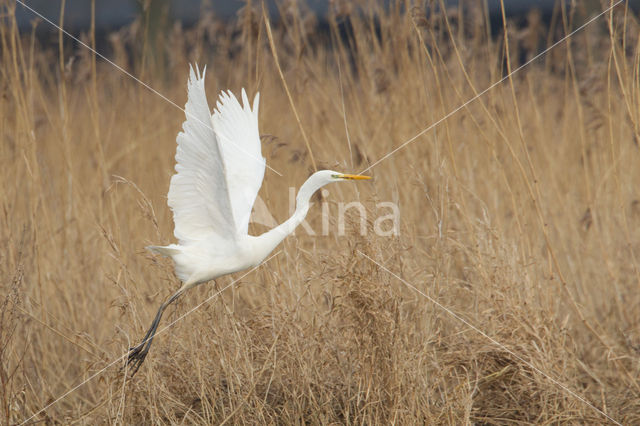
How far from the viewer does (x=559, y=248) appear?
2.68 m

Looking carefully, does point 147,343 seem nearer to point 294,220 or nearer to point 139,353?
point 139,353

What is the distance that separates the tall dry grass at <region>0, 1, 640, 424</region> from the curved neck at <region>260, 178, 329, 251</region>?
175mm

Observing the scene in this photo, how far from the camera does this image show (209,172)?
135 centimetres

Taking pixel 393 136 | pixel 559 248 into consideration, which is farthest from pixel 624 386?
pixel 393 136

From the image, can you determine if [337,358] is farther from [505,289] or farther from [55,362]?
[55,362]

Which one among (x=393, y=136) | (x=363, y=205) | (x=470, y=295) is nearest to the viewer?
(x=363, y=205)

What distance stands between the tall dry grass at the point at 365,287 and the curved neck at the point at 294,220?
0.17 metres

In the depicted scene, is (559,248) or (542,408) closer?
(542,408)

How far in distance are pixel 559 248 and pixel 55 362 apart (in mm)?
1998

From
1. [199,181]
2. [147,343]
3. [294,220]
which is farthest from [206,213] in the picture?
[147,343]

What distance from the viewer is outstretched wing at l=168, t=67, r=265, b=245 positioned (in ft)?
4.22

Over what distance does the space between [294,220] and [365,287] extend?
0.25m

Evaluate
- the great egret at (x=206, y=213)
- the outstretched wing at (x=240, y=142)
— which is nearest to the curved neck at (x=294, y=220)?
the great egret at (x=206, y=213)

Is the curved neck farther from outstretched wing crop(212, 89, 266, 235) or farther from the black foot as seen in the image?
the black foot
